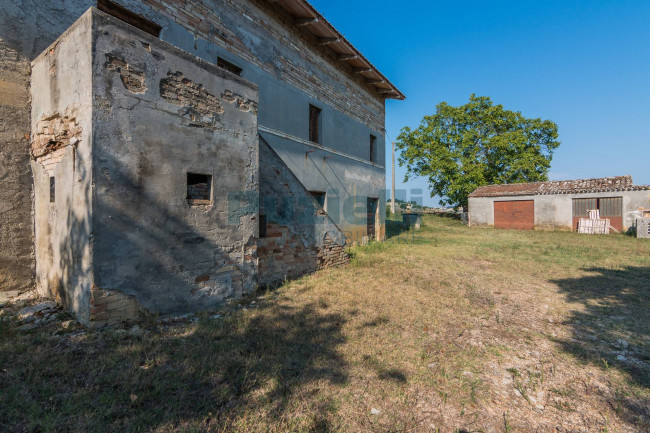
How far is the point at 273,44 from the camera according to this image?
744 cm

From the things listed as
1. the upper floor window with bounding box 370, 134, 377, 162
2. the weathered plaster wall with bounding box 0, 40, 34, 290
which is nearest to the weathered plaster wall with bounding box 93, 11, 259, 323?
the weathered plaster wall with bounding box 0, 40, 34, 290

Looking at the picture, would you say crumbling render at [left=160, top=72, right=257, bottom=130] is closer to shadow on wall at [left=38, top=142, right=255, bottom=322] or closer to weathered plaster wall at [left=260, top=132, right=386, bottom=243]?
shadow on wall at [left=38, top=142, right=255, bottom=322]

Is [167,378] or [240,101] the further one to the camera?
[240,101]

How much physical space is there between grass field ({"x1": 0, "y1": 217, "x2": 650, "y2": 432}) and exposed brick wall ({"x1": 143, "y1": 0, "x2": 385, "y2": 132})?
5510 mm

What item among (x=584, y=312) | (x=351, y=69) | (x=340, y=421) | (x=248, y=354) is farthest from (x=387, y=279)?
(x=351, y=69)

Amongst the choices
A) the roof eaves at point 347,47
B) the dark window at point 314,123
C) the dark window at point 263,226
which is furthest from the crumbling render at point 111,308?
the roof eaves at point 347,47

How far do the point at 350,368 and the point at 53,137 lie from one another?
14.9 feet

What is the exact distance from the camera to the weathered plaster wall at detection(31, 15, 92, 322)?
3.19 m

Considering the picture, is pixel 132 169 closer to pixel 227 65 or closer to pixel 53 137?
pixel 53 137

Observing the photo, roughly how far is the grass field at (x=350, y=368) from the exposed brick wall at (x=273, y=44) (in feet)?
18.1

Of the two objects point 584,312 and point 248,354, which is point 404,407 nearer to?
point 248,354

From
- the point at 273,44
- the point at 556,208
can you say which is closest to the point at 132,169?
the point at 273,44

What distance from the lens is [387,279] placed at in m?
5.93

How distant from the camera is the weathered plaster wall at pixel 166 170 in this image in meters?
3.22
